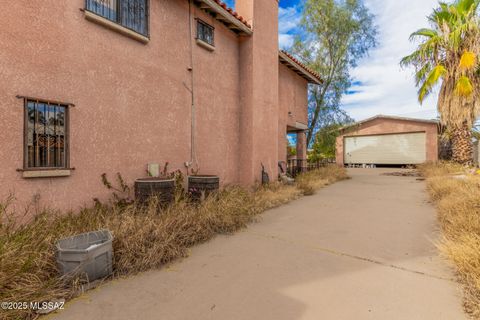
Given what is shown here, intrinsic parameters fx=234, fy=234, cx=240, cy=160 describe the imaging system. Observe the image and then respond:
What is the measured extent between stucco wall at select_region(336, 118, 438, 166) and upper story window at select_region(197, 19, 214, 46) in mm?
14591

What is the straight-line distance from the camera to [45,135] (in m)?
3.79

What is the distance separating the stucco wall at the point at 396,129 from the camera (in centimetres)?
1784

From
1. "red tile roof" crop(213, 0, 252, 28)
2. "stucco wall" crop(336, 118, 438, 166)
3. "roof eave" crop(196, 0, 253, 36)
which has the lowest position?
"stucco wall" crop(336, 118, 438, 166)

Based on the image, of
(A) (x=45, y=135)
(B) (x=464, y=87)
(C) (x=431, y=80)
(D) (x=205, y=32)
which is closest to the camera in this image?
(A) (x=45, y=135)

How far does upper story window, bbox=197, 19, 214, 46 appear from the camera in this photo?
21.3 ft

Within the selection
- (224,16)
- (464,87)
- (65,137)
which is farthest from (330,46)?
(65,137)

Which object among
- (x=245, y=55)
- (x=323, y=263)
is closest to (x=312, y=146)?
(x=245, y=55)

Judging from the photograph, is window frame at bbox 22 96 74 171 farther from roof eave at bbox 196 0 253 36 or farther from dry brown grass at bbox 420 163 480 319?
dry brown grass at bbox 420 163 480 319

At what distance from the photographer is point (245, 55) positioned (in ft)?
25.6

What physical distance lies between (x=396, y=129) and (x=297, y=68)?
13662 millimetres

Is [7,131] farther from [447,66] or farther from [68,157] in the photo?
[447,66]

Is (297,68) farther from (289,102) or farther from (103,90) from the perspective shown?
(103,90)

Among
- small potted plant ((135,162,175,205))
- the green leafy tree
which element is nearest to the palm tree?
the green leafy tree

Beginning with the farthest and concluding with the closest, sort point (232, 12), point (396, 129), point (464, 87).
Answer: point (396, 129)
point (464, 87)
point (232, 12)
